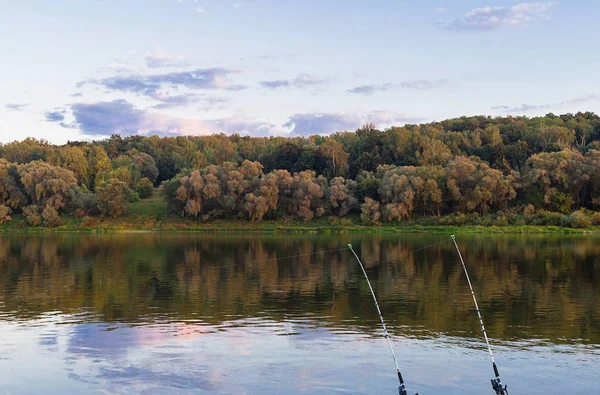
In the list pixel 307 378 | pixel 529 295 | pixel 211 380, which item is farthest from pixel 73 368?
pixel 529 295

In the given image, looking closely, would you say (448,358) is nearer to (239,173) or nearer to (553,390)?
(553,390)

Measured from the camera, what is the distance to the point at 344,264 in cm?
4825

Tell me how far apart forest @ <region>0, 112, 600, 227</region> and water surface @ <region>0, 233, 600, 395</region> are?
48.1 meters

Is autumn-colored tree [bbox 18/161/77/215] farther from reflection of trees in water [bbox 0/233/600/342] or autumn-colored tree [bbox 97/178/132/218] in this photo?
reflection of trees in water [bbox 0/233/600/342]

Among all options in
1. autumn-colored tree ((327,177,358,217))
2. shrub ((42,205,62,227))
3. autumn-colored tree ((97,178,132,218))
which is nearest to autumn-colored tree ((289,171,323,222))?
autumn-colored tree ((327,177,358,217))

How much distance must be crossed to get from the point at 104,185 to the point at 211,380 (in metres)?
96.5

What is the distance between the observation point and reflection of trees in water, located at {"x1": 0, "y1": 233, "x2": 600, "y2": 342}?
86.1 ft

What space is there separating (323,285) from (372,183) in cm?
6715

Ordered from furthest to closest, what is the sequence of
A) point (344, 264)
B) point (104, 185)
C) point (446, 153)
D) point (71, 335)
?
1. point (446, 153)
2. point (104, 185)
3. point (344, 264)
4. point (71, 335)

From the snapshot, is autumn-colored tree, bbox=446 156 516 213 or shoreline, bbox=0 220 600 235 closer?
shoreline, bbox=0 220 600 235

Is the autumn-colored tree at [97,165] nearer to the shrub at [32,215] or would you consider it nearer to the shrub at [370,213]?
the shrub at [32,215]

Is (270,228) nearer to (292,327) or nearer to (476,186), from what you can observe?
(476,186)

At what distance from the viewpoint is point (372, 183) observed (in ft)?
336

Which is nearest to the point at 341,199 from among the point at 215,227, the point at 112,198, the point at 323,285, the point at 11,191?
the point at 215,227
